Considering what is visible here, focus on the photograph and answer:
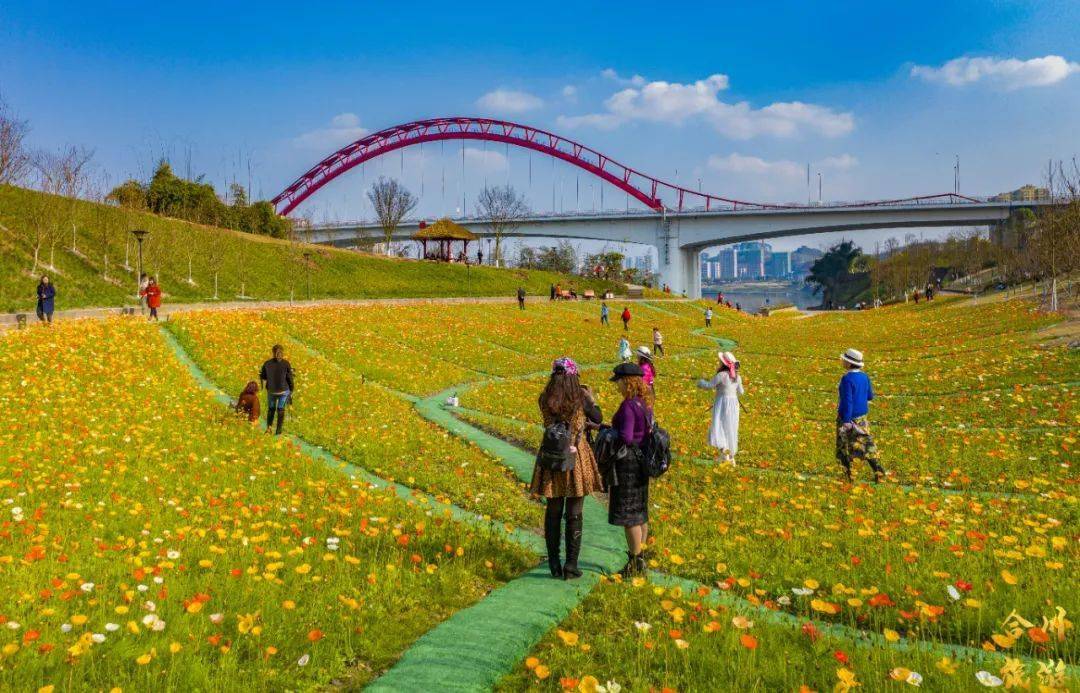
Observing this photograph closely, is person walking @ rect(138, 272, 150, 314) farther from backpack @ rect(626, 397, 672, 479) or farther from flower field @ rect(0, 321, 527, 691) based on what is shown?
backpack @ rect(626, 397, 672, 479)

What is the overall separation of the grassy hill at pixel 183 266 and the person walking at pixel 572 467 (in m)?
34.8

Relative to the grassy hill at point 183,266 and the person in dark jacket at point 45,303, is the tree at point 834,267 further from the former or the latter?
the person in dark jacket at point 45,303

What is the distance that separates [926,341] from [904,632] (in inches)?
1490

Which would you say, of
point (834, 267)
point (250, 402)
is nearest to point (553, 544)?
point (250, 402)

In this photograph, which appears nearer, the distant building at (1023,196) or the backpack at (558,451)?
the backpack at (558,451)

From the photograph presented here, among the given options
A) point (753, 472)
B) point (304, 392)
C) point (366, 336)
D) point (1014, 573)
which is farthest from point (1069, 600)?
point (366, 336)

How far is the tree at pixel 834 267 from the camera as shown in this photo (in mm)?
156250

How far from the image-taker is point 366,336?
3072cm

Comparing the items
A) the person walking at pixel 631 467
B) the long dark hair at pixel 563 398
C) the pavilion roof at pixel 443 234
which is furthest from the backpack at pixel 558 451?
the pavilion roof at pixel 443 234

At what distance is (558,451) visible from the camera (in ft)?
21.9

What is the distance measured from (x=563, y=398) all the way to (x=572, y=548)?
5.46ft

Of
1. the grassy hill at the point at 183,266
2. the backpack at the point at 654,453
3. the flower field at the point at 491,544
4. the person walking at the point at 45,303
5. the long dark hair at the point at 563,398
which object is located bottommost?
the flower field at the point at 491,544

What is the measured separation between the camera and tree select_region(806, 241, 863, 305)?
513 ft

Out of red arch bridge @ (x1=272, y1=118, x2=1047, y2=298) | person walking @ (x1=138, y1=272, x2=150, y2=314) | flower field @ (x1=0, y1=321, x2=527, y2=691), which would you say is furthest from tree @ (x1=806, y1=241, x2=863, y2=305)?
flower field @ (x1=0, y1=321, x2=527, y2=691)
